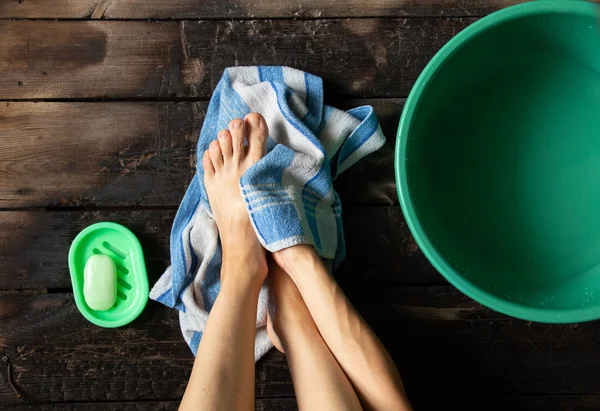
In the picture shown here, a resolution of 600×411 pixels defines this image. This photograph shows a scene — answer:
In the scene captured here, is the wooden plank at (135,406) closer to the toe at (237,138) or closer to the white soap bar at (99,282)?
the white soap bar at (99,282)

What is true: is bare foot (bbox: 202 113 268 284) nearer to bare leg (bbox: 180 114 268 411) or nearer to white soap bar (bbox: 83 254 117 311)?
bare leg (bbox: 180 114 268 411)

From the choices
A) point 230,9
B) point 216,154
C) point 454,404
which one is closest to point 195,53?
point 230,9

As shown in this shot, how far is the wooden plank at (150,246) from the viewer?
0.93 meters

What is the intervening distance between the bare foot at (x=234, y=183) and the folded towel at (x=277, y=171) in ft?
0.09

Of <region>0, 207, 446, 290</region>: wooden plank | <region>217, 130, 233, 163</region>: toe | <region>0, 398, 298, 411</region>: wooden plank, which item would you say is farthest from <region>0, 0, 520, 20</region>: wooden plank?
<region>0, 398, 298, 411</region>: wooden plank

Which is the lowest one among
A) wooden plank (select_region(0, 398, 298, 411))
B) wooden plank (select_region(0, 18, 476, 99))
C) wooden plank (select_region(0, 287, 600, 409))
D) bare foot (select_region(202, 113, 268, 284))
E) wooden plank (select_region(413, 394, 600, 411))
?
wooden plank (select_region(413, 394, 600, 411))

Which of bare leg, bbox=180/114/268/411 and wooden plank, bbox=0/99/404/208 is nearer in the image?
bare leg, bbox=180/114/268/411

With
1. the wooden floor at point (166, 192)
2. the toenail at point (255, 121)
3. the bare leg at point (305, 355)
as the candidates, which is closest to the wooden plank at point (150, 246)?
the wooden floor at point (166, 192)

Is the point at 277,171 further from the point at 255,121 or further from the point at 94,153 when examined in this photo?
the point at 94,153

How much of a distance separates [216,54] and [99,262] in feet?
1.38

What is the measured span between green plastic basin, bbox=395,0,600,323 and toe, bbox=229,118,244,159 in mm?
292

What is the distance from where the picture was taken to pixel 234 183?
33.8 inches

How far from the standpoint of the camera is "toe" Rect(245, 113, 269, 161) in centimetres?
86

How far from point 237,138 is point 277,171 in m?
0.09
